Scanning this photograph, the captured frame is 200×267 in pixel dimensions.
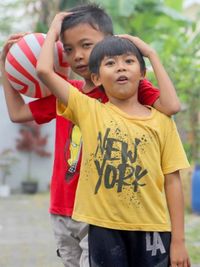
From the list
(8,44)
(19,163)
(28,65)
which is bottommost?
(19,163)

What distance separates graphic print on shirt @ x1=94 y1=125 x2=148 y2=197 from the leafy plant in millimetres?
12395

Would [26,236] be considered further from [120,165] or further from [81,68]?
[120,165]

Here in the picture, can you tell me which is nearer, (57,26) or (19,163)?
(57,26)

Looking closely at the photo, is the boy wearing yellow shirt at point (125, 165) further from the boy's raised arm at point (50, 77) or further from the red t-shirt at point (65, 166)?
the red t-shirt at point (65, 166)

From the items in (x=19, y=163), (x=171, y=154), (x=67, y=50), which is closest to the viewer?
(x=171, y=154)

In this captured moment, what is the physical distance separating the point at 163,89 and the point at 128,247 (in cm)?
69

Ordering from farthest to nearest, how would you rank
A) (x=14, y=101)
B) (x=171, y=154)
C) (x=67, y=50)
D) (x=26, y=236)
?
(x=26, y=236)
(x=14, y=101)
(x=67, y=50)
(x=171, y=154)

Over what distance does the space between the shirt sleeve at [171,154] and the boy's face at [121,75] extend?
0.75 ft

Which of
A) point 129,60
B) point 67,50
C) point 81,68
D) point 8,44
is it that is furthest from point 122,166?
point 8,44

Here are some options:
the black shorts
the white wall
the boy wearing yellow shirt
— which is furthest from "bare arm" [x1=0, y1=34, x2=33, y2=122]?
the white wall

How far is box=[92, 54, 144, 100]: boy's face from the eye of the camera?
2598mm

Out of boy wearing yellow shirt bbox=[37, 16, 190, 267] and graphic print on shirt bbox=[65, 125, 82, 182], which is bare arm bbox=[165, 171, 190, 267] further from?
graphic print on shirt bbox=[65, 125, 82, 182]

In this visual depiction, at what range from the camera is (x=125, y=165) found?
2.56m

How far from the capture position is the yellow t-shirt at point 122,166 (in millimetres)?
2561
